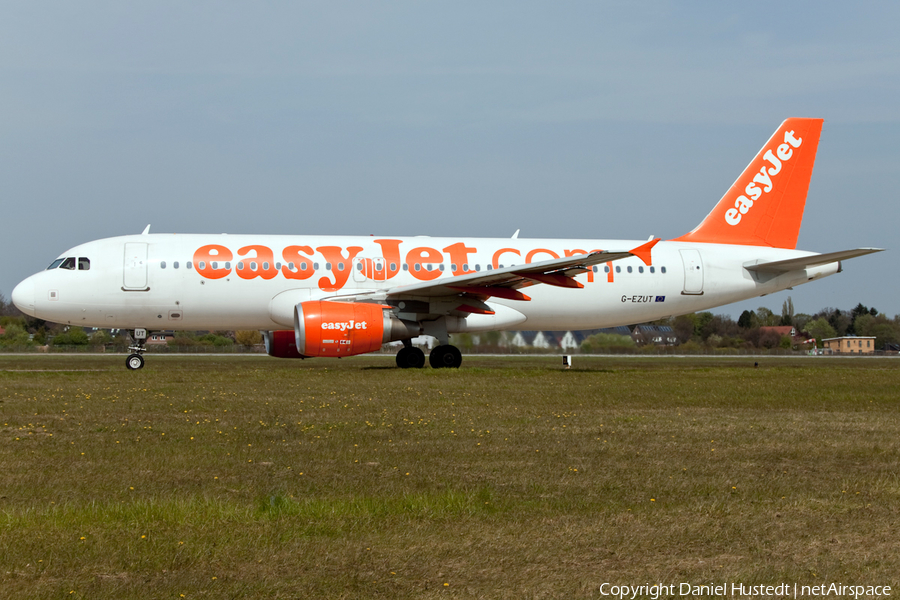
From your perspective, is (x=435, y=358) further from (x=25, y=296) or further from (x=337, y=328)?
(x=25, y=296)

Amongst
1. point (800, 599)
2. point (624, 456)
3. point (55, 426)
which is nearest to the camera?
point (800, 599)

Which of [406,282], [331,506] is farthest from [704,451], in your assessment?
[406,282]

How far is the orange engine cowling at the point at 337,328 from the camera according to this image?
781 inches

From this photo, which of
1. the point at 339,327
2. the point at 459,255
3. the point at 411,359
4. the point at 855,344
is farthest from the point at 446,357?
the point at 855,344

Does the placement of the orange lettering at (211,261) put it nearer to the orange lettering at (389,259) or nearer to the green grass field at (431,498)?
the orange lettering at (389,259)

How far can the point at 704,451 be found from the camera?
894 cm

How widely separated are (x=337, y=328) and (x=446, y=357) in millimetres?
3868

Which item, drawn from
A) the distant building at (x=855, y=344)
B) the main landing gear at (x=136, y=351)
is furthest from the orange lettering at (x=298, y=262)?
the distant building at (x=855, y=344)

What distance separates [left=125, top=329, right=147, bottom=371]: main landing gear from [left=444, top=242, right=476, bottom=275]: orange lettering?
26.9 ft

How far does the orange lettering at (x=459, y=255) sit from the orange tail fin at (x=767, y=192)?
22.8ft

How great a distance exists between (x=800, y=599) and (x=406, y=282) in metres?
19.0

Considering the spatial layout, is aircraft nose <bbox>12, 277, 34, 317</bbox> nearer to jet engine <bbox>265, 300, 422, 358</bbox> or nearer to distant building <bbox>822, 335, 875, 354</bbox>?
jet engine <bbox>265, 300, 422, 358</bbox>

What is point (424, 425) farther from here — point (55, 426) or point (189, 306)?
point (189, 306)

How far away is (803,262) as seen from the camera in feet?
81.8
